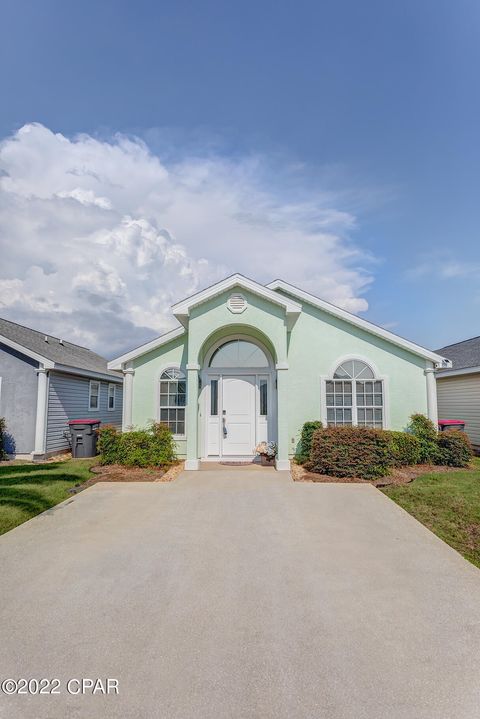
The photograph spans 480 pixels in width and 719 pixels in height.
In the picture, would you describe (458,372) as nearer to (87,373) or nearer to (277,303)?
(277,303)

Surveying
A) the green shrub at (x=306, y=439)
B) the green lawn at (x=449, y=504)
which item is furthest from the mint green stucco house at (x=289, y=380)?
the green lawn at (x=449, y=504)

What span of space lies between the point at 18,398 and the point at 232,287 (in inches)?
327

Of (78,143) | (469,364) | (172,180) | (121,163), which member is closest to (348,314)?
(469,364)

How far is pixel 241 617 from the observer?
345 centimetres

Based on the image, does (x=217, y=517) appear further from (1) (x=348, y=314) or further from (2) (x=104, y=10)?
(2) (x=104, y=10)

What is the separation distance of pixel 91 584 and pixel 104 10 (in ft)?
39.5

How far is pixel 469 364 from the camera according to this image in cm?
1413

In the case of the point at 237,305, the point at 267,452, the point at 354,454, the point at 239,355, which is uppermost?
the point at 237,305

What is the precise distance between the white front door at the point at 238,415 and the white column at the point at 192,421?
150cm

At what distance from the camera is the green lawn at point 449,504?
17.9 ft

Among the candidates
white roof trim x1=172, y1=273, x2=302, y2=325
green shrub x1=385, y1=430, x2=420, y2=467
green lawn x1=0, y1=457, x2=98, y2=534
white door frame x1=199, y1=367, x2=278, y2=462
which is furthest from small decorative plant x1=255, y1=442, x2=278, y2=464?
green lawn x1=0, y1=457, x2=98, y2=534

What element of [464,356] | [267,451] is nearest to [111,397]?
[267,451]

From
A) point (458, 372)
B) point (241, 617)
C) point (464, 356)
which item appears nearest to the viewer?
point (241, 617)

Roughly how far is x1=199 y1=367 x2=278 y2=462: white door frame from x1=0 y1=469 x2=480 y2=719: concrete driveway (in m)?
4.94
